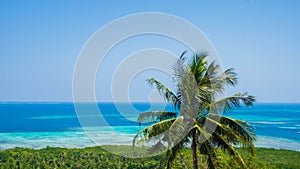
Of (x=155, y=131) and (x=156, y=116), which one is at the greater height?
(x=156, y=116)

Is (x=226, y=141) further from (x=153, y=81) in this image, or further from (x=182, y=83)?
(x=153, y=81)

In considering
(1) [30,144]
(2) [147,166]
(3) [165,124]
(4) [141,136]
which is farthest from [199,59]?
(1) [30,144]

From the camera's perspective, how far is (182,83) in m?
8.00

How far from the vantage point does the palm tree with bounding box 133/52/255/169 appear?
762 centimetres

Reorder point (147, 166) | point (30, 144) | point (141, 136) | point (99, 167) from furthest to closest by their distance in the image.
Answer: point (30, 144), point (99, 167), point (147, 166), point (141, 136)

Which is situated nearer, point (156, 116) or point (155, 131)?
point (155, 131)

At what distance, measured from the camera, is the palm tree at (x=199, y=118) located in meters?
7.62

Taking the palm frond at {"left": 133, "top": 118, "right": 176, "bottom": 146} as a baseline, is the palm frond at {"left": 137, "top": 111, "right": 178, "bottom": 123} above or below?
above

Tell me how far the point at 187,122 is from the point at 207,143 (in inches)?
29.9

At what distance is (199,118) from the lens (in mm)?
7977

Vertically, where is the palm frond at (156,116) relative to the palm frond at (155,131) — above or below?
above

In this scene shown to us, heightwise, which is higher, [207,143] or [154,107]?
[154,107]

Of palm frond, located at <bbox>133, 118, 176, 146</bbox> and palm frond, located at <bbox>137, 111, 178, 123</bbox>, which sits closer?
palm frond, located at <bbox>133, 118, 176, 146</bbox>

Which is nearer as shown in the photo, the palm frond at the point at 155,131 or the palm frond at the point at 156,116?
the palm frond at the point at 155,131
